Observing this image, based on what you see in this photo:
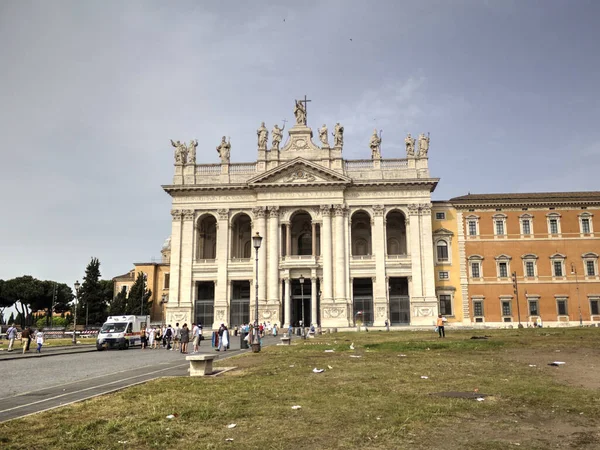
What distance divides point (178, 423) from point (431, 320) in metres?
49.4

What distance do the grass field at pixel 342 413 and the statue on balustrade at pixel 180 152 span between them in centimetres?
4842

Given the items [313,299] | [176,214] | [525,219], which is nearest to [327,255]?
[313,299]

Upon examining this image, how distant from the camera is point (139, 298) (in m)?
72.4

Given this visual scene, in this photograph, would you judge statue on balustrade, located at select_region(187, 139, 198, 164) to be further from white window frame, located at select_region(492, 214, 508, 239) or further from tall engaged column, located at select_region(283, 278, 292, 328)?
white window frame, located at select_region(492, 214, 508, 239)

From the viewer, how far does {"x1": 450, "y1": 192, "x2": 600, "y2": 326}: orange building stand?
2265 inches

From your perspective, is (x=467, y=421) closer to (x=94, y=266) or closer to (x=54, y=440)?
(x=54, y=440)

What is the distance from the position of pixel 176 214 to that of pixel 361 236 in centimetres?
2173

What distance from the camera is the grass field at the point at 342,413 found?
24.5 feet

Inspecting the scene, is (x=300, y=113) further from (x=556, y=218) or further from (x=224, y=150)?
(x=556, y=218)

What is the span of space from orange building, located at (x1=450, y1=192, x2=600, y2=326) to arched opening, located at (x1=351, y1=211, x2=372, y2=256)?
33.5 feet

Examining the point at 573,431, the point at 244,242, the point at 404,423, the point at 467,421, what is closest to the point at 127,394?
the point at 404,423

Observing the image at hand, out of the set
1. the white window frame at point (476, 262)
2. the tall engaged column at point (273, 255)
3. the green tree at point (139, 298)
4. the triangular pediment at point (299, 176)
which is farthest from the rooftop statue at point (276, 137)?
the green tree at point (139, 298)

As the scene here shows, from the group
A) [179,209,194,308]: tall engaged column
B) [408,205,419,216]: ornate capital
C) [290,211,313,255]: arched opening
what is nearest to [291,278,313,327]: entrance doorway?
[290,211,313,255]: arched opening

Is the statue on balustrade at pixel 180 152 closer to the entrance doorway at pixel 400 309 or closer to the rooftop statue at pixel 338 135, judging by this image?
the rooftop statue at pixel 338 135
